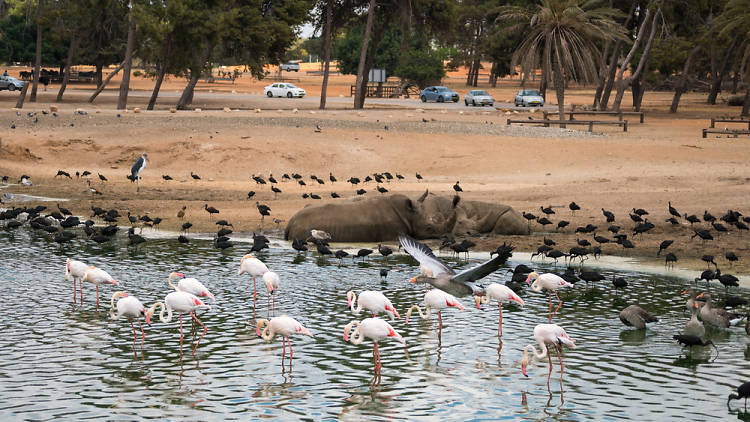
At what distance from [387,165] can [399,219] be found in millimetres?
13794

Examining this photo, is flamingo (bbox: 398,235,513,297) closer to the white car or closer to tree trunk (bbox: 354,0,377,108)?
tree trunk (bbox: 354,0,377,108)

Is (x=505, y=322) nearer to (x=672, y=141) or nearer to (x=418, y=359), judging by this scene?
(x=418, y=359)

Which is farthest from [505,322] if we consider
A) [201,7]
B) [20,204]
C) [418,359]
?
[201,7]

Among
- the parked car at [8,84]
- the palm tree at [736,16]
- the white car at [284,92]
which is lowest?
the parked car at [8,84]

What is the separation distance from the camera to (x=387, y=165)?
1400 inches

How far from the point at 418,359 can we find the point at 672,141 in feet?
104

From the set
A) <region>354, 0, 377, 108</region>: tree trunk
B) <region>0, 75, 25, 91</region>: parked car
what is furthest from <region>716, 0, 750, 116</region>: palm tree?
<region>0, 75, 25, 91</region>: parked car

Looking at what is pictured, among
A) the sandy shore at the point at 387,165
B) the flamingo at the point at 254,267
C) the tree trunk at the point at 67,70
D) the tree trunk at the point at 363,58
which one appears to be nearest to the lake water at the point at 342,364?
the flamingo at the point at 254,267

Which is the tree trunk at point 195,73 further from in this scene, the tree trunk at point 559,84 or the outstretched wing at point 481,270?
the outstretched wing at point 481,270

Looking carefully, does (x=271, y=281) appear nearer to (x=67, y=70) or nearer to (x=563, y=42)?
(x=563, y=42)

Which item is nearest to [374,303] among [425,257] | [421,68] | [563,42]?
[425,257]

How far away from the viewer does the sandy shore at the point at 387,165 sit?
24562 millimetres

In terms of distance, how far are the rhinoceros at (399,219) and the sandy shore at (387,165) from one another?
28.6 inches

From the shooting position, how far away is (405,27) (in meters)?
58.2
